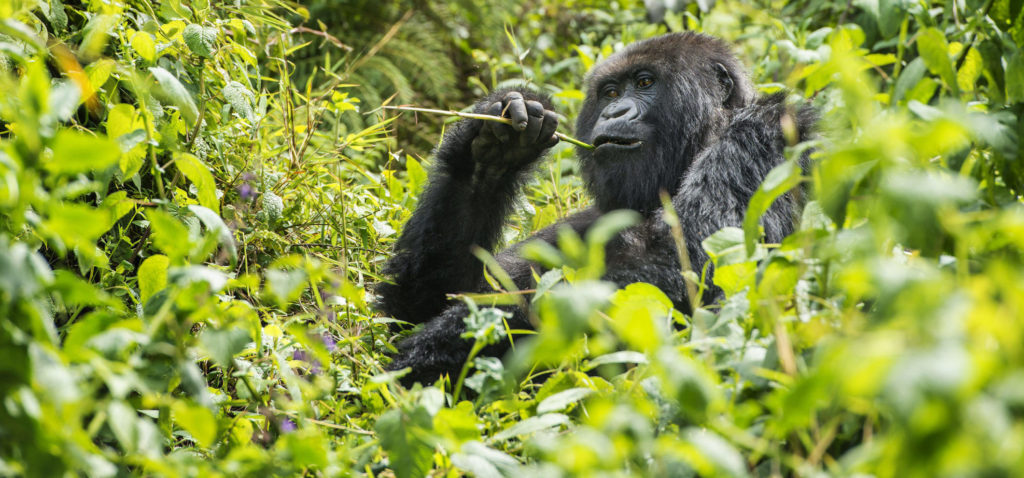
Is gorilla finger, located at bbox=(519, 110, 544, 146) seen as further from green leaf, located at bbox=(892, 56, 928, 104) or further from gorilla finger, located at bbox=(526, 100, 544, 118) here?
green leaf, located at bbox=(892, 56, 928, 104)

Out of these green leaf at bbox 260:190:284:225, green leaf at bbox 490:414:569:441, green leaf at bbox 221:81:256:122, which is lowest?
green leaf at bbox 260:190:284:225

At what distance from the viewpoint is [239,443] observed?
1.69 meters

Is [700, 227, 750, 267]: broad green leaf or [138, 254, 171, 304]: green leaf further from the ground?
[700, 227, 750, 267]: broad green leaf

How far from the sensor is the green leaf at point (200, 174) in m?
1.53

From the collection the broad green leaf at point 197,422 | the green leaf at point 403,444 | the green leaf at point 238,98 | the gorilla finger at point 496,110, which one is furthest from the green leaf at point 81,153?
the gorilla finger at point 496,110

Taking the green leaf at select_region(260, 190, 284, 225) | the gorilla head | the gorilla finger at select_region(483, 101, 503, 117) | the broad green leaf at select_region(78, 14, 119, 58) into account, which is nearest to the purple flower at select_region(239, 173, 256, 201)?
the green leaf at select_region(260, 190, 284, 225)

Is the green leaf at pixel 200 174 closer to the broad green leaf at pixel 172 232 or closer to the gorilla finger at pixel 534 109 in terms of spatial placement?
the broad green leaf at pixel 172 232

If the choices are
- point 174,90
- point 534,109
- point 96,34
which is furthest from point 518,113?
point 174,90

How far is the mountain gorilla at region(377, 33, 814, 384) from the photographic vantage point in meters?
2.68

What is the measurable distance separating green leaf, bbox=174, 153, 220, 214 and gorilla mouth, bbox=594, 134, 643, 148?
1.81 meters

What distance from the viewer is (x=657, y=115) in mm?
3207

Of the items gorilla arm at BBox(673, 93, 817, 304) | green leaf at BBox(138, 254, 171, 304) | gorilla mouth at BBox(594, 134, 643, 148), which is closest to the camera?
green leaf at BBox(138, 254, 171, 304)

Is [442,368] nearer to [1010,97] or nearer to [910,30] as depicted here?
[1010,97]

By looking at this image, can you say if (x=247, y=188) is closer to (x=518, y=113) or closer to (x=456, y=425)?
(x=518, y=113)
